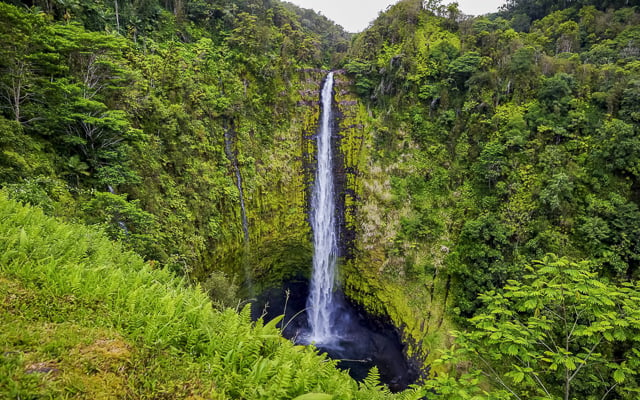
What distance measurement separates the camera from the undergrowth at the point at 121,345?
64.7 inches

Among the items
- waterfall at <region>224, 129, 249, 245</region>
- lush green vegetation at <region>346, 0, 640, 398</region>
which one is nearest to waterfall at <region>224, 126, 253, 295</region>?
waterfall at <region>224, 129, 249, 245</region>

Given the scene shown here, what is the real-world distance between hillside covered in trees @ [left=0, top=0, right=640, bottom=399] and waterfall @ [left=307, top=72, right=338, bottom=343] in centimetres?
79

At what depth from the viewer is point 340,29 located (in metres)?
36.1

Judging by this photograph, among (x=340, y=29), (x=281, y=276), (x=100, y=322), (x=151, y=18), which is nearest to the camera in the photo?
(x=100, y=322)

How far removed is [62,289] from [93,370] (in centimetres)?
101

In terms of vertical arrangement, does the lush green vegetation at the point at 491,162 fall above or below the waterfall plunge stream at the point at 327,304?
above

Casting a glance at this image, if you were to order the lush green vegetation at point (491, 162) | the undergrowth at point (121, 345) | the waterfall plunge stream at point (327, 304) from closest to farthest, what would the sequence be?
the undergrowth at point (121, 345) < the lush green vegetation at point (491, 162) < the waterfall plunge stream at point (327, 304)

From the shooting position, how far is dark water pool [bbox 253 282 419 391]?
555 inches

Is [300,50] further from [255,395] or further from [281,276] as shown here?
[255,395]

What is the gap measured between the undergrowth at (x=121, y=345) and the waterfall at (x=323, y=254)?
1514 cm

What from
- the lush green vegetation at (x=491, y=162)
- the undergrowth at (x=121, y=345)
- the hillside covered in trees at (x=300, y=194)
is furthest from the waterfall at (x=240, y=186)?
the undergrowth at (x=121, y=345)

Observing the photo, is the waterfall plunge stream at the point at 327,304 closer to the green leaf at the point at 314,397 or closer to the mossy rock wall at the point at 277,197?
the mossy rock wall at the point at 277,197

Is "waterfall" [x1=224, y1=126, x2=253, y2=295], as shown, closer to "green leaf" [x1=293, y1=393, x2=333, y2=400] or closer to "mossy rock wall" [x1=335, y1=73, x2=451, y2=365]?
"mossy rock wall" [x1=335, y1=73, x2=451, y2=365]

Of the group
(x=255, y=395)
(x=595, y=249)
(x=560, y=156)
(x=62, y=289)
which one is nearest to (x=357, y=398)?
(x=255, y=395)
